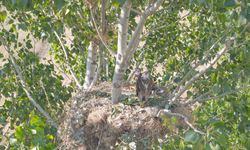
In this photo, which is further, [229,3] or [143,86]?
[143,86]

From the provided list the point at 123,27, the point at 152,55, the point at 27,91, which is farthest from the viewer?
the point at 152,55

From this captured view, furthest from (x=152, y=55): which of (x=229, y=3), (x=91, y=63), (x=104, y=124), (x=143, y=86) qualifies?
(x=229, y=3)

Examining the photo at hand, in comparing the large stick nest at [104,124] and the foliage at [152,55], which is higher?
the foliage at [152,55]

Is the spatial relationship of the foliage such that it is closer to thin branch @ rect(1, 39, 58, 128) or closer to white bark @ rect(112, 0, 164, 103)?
thin branch @ rect(1, 39, 58, 128)

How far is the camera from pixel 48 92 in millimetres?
5203

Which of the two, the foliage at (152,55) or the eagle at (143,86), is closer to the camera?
the foliage at (152,55)

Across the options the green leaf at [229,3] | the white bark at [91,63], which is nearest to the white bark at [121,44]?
the white bark at [91,63]

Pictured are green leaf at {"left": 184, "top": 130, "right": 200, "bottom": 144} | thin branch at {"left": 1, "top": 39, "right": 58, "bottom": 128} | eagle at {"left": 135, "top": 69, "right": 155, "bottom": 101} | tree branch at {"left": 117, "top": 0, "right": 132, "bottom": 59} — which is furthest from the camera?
thin branch at {"left": 1, "top": 39, "right": 58, "bottom": 128}

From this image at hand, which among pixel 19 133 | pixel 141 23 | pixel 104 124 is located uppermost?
pixel 141 23

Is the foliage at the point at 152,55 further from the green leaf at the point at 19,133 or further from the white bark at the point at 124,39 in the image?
the green leaf at the point at 19,133

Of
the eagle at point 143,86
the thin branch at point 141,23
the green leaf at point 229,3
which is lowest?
the eagle at point 143,86

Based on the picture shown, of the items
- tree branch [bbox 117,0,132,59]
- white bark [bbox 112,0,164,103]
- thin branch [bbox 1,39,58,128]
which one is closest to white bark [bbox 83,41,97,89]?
thin branch [bbox 1,39,58,128]

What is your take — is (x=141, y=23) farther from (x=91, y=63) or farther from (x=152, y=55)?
(x=152, y=55)

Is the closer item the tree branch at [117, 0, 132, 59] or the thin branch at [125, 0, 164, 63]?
the thin branch at [125, 0, 164, 63]
